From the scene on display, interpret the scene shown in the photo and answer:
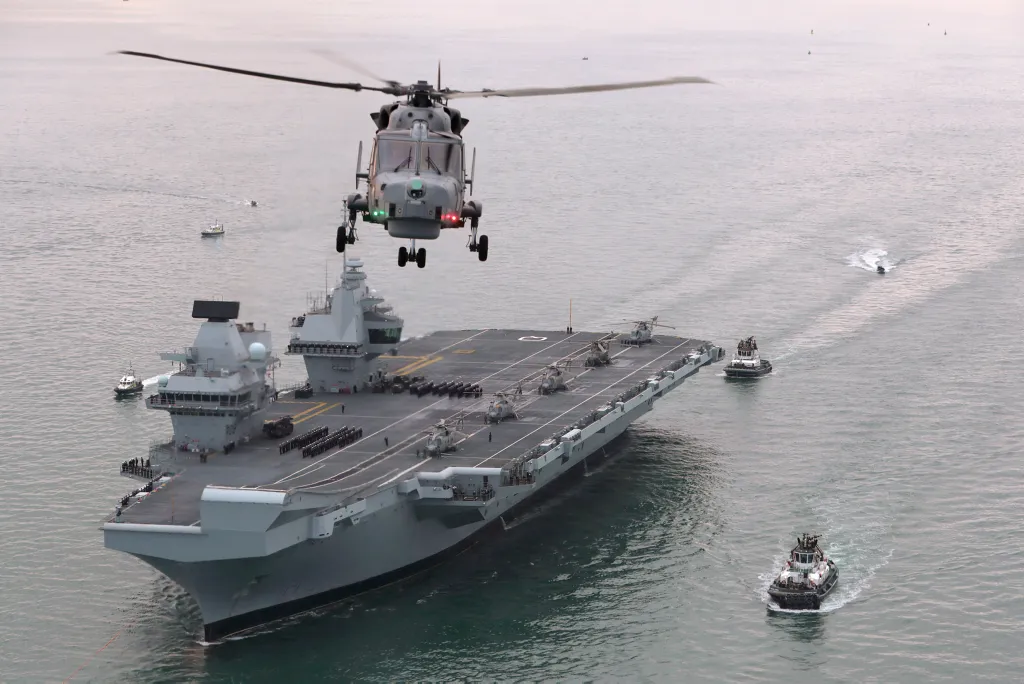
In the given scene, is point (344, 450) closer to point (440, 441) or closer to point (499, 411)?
point (440, 441)

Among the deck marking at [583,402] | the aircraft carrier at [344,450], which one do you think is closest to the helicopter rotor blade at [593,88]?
the aircraft carrier at [344,450]

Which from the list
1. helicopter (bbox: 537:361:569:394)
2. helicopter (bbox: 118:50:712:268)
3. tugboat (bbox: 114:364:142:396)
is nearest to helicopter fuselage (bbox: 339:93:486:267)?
helicopter (bbox: 118:50:712:268)

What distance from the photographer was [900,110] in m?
169

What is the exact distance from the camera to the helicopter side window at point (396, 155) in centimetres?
4559

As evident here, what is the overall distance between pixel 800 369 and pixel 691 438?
12.1m

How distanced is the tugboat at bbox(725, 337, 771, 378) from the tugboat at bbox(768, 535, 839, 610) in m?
27.5

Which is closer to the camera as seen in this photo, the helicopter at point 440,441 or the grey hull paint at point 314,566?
the grey hull paint at point 314,566

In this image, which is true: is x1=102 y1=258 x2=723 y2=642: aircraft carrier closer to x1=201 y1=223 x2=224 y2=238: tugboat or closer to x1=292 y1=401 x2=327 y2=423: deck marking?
x1=292 y1=401 x2=327 y2=423: deck marking

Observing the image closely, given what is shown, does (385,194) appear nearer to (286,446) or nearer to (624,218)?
(286,446)

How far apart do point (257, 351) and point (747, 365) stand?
107 ft

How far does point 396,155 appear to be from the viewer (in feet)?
150

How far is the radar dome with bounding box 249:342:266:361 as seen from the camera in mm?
60344

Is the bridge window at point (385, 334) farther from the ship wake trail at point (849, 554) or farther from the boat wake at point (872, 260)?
the boat wake at point (872, 260)

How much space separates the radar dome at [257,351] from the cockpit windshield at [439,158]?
1727 cm
